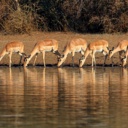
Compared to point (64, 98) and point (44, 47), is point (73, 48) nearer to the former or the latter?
point (44, 47)

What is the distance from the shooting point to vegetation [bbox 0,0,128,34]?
38.0 meters

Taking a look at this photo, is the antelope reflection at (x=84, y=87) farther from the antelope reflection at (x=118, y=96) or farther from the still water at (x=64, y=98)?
the antelope reflection at (x=118, y=96)

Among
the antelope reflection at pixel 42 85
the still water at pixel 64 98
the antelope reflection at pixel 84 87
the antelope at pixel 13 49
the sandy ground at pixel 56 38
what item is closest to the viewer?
the still water at pixel 64 98

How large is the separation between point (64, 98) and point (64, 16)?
22.5 metres

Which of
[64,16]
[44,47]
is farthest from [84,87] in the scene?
[64,16]

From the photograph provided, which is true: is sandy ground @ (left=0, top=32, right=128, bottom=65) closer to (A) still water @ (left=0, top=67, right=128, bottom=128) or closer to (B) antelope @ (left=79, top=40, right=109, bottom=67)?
(B) antelope @ (left=79, top=40, right=109, bottom=67)

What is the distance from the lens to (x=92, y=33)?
3838 cm

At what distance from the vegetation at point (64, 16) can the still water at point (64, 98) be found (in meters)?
Answer: 11.9

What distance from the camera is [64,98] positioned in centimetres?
1741

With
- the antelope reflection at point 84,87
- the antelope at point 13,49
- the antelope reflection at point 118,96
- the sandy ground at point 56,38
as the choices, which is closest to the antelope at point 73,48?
the sandy ground at point 56,38

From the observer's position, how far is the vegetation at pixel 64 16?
38.0 meters

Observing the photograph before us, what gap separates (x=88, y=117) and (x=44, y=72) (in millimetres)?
11393

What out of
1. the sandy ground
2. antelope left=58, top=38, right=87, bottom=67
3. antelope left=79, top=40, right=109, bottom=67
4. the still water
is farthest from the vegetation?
the still water

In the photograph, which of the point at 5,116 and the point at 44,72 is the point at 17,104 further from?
the point at 44,72
